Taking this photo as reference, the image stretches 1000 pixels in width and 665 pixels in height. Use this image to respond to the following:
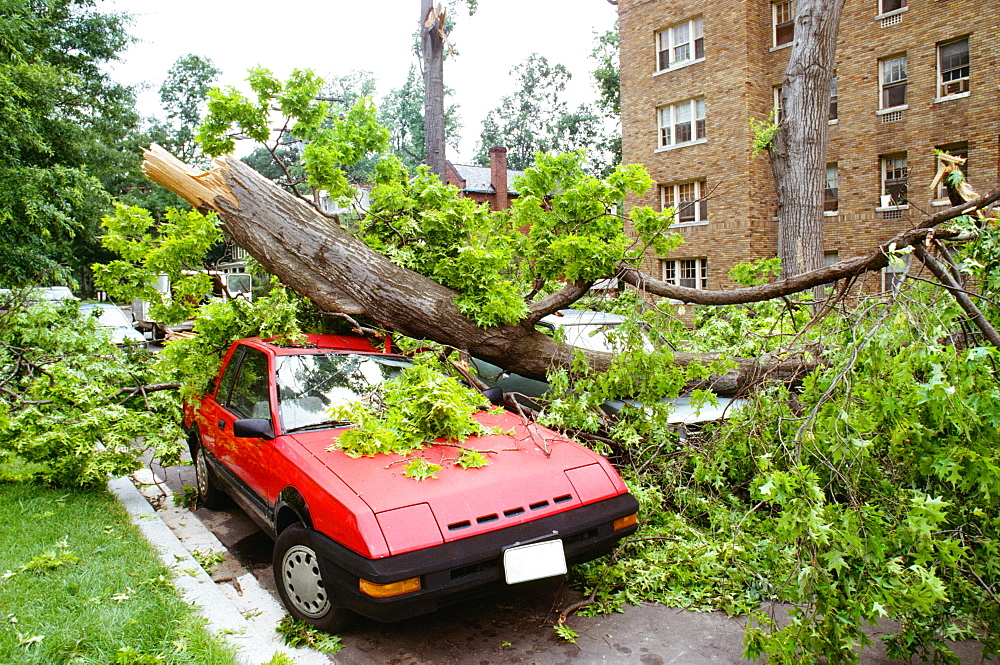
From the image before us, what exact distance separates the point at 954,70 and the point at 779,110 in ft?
15.4

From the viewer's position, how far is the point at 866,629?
12.4 ft

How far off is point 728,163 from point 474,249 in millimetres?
19453

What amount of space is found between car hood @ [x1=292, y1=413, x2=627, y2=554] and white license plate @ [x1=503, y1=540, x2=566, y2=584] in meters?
0.16

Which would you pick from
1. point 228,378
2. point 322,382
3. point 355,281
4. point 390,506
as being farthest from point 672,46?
point 390,506

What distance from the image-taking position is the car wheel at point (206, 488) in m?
5.73

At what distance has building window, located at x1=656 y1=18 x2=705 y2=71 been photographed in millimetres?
23531

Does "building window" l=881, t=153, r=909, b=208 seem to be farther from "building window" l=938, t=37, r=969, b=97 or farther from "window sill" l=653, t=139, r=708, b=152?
"window sill" l=653, t=139, r=708, b=152

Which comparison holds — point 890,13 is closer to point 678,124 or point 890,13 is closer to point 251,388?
point 678,124

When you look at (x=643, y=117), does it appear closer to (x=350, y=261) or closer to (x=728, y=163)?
(x=728, y=163)

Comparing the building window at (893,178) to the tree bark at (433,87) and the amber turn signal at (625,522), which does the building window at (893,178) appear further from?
the amber turn signal at (625,522)

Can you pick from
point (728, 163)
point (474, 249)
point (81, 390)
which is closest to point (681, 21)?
point (728, 163)

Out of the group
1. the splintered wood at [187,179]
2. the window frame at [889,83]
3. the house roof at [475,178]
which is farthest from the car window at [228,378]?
the house roof at [475,178]

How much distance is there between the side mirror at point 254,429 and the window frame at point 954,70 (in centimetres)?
2187

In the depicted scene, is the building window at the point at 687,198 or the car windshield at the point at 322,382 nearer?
the car windshield at the point at 322,382
